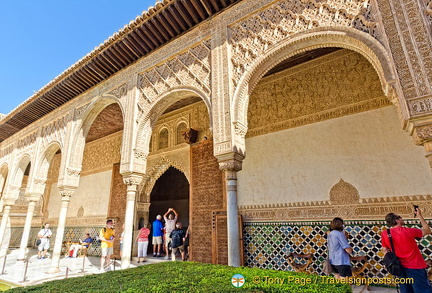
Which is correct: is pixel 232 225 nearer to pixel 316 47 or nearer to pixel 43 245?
pixel 316 47

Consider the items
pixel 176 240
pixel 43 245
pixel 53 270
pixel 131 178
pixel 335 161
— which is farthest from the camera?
pixel 43 245

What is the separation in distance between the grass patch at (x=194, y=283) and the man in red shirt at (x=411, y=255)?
1.01 m

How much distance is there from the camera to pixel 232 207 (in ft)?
11.7

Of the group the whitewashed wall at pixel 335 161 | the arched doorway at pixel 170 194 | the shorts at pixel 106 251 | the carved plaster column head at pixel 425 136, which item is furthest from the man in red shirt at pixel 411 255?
the arched doorway at pixel 170 194

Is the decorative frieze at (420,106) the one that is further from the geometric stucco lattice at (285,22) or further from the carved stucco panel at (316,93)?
the carved stucco panel at (316,93)

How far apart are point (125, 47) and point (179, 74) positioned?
5.73 ft

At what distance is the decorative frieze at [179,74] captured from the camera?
4.43m

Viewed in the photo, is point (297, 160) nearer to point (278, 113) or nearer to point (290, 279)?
point (278, 113)

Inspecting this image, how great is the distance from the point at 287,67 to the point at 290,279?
14.8ft

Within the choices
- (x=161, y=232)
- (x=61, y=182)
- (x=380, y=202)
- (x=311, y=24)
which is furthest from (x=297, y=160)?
(x=61, y=182)

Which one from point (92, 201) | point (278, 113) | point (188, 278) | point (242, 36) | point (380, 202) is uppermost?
point (242, 36)

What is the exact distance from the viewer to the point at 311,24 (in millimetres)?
3379

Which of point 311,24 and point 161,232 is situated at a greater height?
point 311,24

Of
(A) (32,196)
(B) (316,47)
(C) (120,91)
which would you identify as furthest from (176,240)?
(B) (316,47)
